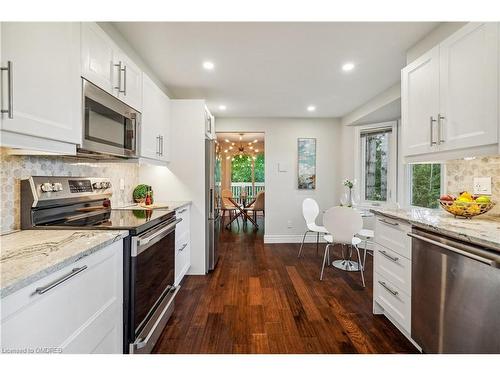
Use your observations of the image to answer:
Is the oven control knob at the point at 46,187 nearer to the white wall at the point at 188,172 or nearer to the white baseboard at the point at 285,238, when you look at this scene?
the white wall at the point at 188,172

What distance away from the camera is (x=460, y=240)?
126 centimetres

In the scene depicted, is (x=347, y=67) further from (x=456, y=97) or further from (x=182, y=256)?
(x=182, y=256)

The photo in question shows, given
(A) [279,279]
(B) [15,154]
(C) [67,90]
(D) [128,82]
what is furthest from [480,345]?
(D) [128,82]

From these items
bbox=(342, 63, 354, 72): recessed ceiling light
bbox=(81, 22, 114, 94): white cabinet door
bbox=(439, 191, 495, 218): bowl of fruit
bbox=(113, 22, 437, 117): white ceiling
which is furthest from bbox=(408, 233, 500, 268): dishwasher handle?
bbox=(81, 22, 114, 94): white cabinet door

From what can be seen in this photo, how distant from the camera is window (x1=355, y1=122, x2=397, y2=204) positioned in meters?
3.94

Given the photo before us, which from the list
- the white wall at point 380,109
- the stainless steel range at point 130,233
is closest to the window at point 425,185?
the white wall at point 380,109

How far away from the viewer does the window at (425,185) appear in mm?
3088

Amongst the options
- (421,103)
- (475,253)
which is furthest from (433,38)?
(475,253)

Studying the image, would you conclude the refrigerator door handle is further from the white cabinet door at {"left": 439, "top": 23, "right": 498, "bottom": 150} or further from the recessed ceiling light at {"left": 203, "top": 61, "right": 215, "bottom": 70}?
the white cabinet door at {"left": 439, "top": 23, "right": 498, "bottom": 150}

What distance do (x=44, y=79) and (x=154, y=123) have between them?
1.40m

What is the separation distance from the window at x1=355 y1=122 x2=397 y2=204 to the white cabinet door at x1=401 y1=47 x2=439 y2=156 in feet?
6.78

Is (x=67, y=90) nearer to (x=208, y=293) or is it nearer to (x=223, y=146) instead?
(x=208, y=293)

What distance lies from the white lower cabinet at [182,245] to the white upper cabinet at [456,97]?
2.29 metres
